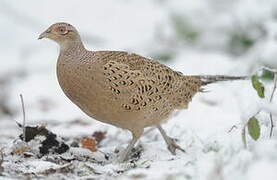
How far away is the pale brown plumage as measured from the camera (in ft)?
16.9

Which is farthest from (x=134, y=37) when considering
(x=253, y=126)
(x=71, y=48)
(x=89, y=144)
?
(x=253, y=126)

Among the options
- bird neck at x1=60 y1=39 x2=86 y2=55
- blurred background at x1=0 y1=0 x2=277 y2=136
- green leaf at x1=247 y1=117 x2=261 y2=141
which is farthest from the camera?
blurred background at x1=0 y1=0 x2=277 y2=136

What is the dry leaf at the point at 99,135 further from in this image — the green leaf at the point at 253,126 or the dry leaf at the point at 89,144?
the green leaf at the point at 253,126

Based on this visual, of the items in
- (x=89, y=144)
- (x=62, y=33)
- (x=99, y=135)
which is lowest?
(x=89, y=144)

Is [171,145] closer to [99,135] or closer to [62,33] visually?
[99,135]

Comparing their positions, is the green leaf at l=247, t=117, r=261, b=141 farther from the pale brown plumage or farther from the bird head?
the bird head

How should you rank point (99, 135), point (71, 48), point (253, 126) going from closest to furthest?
point (253, 126)
point (71, 48)
point (99, 135)

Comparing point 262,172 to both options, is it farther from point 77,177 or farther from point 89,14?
point 89,14

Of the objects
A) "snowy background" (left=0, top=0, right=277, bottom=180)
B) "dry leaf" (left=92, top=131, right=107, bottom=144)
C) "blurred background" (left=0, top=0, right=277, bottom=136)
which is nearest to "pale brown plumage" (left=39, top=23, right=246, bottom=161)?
"snowy background" (left=0, top=0, right=277, bottom=180)

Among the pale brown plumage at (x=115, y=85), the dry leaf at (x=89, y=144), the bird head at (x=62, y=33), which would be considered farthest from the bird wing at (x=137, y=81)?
the dry leaf at (x=89, y=144)

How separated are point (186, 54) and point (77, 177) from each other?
6.40m

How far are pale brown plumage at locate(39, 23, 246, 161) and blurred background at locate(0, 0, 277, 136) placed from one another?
2.36 metres

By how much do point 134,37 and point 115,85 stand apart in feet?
23.0

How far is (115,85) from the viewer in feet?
16.9
